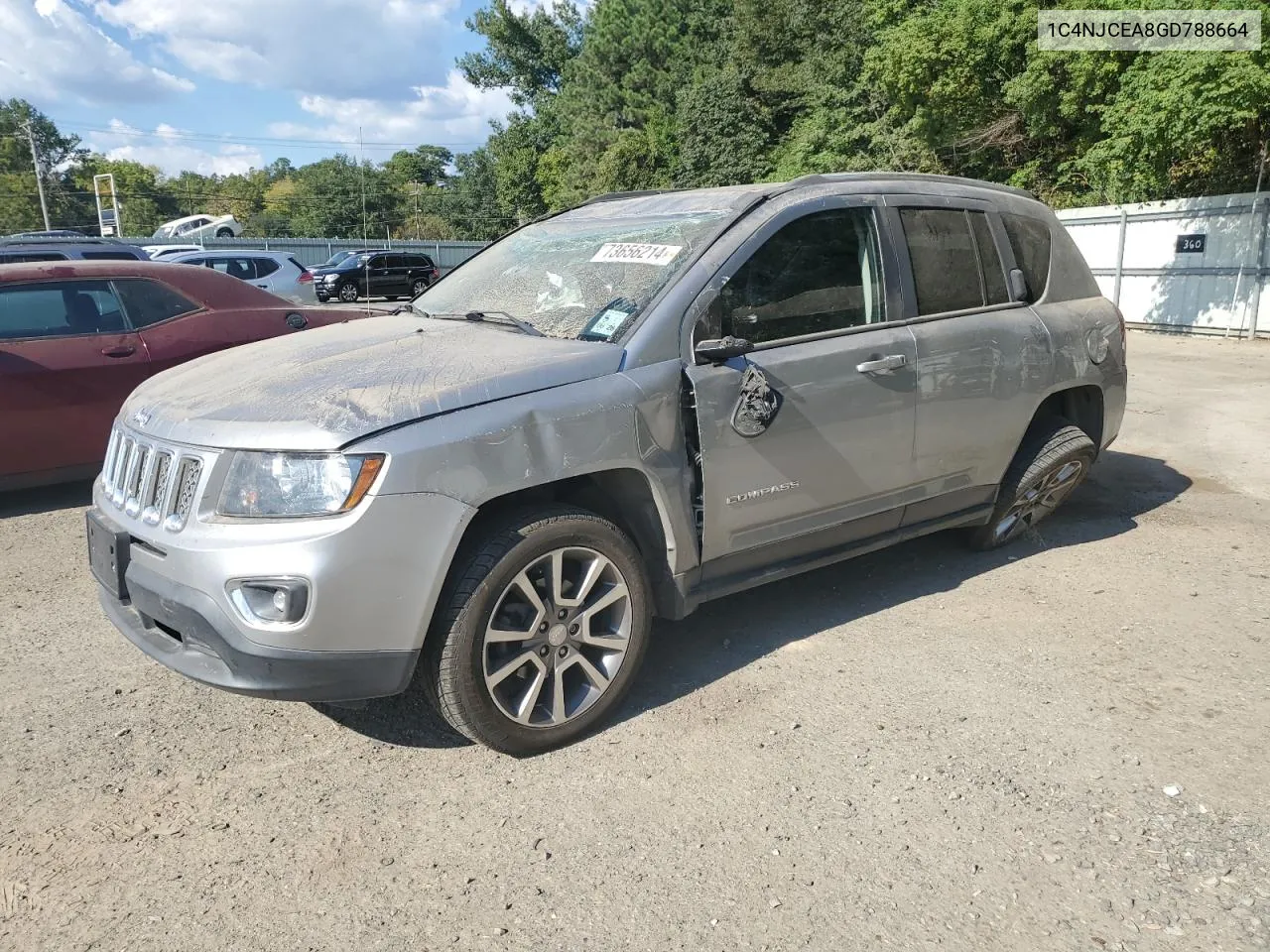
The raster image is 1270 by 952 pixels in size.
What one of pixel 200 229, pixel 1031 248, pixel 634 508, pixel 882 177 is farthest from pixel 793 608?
pixel 200 229

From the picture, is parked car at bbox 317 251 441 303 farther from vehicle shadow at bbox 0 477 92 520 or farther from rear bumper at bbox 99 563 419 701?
rear bumper at bbox 99 563 419 701

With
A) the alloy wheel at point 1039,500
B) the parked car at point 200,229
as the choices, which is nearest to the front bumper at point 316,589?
the alloy wheel at point 1039,500

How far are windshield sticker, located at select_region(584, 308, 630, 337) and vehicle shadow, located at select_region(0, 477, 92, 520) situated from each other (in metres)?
4.59

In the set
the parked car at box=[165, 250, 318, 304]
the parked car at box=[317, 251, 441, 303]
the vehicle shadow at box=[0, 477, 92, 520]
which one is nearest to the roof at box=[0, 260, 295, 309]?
the vehicle shadow at box=[0, 477, 92, 520]

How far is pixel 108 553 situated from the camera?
314cm

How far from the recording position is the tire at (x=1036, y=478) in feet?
15.7

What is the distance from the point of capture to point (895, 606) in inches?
174

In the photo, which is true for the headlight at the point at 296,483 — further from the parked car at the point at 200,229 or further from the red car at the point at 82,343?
the parked car at the point at 200,229

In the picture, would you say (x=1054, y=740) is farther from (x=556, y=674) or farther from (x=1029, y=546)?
(x=1029, y=546)

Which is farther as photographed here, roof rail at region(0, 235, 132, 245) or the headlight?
roof rail at region(0, 235, 132, 245)

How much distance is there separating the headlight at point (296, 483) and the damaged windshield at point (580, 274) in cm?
107

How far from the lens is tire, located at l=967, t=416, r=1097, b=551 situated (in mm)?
4793

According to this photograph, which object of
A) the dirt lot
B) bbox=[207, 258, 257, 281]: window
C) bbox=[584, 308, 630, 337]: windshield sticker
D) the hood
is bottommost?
the dirt lot

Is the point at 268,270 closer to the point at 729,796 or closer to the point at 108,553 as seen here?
the point at 108,553
